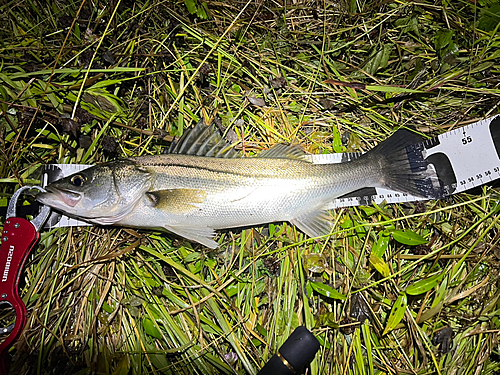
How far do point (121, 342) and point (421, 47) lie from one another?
3828 mm

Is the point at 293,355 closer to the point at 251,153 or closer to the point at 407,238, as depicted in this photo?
the point at 407,238

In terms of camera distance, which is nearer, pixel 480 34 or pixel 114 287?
pixel 114 287

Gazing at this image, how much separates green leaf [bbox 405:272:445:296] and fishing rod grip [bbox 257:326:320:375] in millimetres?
916

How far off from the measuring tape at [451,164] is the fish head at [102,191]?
0.97 ft

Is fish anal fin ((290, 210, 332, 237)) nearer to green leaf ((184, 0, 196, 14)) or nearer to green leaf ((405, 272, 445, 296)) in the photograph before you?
green leaf ((405, 272, 445, 296))

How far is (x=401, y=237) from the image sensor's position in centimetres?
244

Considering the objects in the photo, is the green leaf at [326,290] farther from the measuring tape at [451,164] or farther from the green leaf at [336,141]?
the green leaf at [336,141]

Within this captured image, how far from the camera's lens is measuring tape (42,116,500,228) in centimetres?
264

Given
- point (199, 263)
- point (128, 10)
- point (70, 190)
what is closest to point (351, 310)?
point (199, 263)

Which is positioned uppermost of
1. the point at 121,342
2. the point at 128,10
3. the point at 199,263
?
the point at 128,10

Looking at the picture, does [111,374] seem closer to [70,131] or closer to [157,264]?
[157,264]

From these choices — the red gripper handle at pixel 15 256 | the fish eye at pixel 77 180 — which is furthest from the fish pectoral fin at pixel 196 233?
the red gripper handle at pixel 15 256

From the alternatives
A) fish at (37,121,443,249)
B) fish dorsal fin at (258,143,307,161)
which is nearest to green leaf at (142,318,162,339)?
fish at (37,121,443,249)

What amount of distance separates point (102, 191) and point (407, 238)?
245cm
